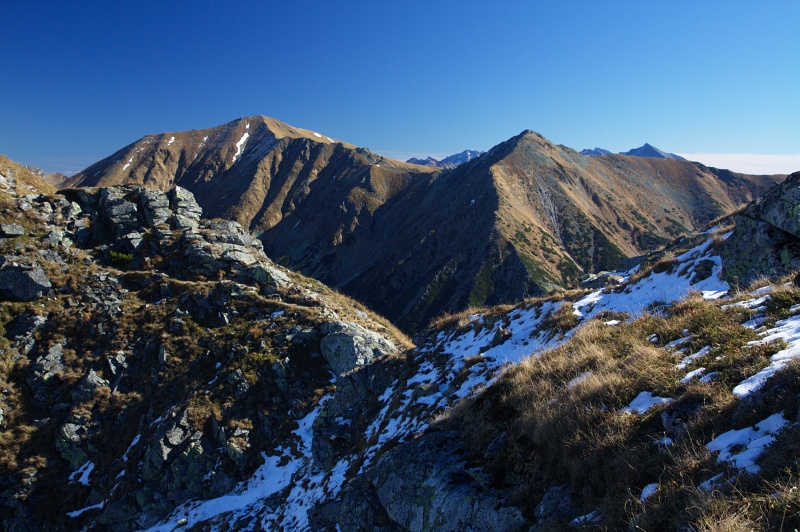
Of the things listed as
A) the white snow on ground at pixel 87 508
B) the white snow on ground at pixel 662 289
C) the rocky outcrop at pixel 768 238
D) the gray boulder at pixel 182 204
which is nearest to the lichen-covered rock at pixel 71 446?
the white snow on ground at pixel 87 508

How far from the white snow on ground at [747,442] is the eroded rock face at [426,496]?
8.96 feet

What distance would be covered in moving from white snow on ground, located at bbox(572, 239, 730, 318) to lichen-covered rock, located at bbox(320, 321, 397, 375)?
499 inches

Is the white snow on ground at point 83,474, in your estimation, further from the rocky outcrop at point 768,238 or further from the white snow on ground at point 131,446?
the rocky outcrop at point 768,238

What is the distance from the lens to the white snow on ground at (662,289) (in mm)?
13766

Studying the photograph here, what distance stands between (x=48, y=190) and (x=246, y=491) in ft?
116

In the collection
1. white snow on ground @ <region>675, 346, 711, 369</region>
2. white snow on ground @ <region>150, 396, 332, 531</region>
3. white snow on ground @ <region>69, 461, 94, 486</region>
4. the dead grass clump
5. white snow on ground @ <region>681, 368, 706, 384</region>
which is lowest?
white snow on ground @ <region>150, 396, 332, 531</region>

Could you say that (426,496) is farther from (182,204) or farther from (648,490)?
(182,204)

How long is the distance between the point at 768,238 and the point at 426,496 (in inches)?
581

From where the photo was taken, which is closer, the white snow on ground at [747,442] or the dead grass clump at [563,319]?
the white snow on ground at [747,442]

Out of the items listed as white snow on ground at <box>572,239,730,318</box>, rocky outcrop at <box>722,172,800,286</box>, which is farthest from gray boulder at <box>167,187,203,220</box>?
rocky outcrop at <box>722,172,800,286</box>

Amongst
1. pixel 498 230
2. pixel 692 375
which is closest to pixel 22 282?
pixel 692 375

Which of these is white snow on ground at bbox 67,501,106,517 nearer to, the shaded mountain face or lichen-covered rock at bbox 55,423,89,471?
lichen-covered rock at bbox 55,423,89,471

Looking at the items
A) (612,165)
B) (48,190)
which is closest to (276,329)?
(48,190)

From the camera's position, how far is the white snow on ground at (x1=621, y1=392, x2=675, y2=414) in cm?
540
